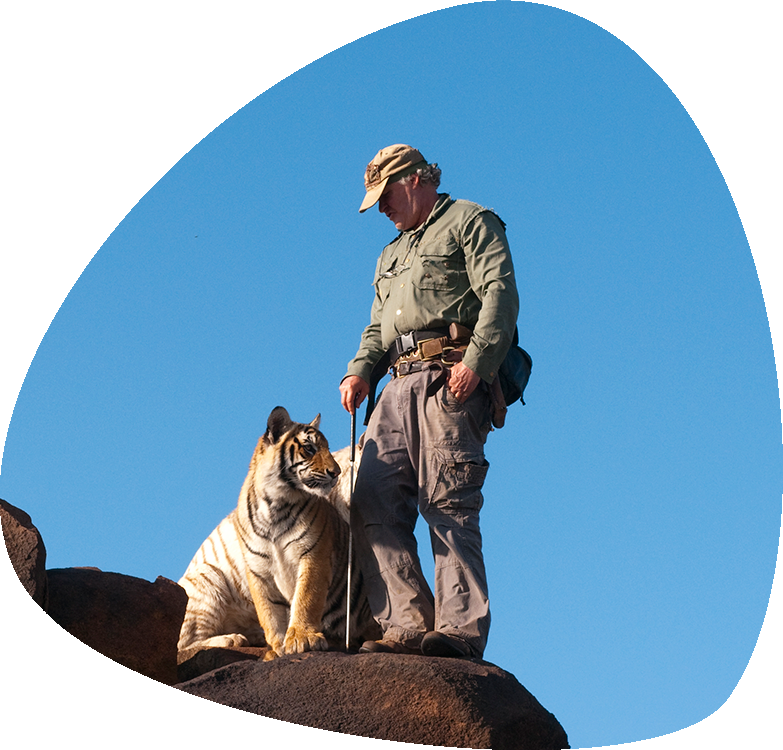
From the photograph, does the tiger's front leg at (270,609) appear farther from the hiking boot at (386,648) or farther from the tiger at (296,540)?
the hiking boot at (386,648)

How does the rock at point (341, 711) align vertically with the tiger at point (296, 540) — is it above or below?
below

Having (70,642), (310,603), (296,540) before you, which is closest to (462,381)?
(296,540)

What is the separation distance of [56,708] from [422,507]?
8.44 feet

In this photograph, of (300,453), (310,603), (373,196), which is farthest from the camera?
(300,453)

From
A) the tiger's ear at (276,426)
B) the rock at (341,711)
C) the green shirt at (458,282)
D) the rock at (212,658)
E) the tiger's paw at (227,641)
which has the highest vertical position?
the green shirt at (458,282)

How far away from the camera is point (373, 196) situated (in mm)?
7535

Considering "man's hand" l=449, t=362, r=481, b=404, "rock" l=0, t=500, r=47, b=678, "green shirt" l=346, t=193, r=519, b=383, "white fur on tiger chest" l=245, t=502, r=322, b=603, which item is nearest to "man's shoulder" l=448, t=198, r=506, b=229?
"green shirt" l=346, t=193, r=519, b=383

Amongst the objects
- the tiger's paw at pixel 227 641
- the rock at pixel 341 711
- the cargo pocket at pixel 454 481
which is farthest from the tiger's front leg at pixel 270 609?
the cargo pocket at pixel 454 481

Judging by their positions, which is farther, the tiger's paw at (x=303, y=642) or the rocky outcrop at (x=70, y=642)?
the tiger's paw at (x=303, y=642)

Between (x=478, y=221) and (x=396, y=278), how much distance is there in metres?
0.71

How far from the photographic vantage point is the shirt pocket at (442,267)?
23.9 ft

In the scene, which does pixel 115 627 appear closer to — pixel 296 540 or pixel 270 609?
pixel 270 609

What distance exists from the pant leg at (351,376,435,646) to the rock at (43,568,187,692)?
1.92m

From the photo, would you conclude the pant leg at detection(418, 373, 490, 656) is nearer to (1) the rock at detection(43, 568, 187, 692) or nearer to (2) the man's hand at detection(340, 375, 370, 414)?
(2) the man's hand at detection(340, 375, 370, 414)
